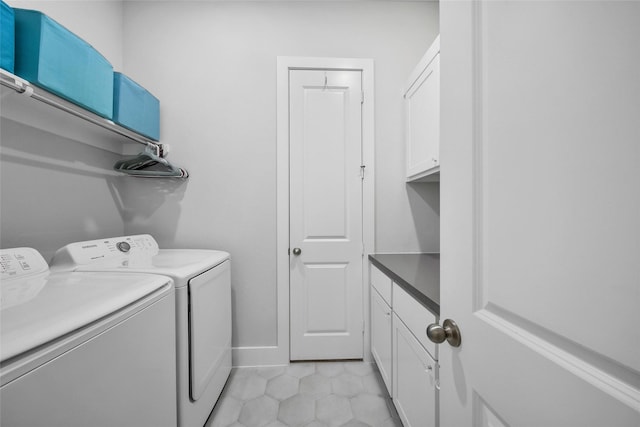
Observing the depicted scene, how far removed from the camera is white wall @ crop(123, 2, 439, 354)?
1.96 metres

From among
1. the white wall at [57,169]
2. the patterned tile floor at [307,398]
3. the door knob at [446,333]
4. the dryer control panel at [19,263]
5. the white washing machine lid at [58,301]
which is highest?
the white wall at [57,169]

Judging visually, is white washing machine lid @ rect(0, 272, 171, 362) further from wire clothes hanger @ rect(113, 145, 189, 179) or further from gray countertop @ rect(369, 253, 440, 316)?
gray countertop @ rect(369, 253, 440, 316)

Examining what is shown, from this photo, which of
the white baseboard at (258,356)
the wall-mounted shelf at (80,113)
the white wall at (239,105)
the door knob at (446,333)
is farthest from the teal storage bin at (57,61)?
the white baseboard at (258,356)

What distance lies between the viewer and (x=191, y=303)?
1191 mm

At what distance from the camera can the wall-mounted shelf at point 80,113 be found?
0.95 metres

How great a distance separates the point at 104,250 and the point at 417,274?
67.6 inches

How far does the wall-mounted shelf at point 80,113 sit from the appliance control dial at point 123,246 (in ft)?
1.67

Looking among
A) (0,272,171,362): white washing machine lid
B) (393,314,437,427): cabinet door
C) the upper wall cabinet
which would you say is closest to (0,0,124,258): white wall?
(0,272,171,362): white washing machine lid

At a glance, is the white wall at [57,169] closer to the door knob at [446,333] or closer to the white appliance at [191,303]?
the white appliance at [191,303]

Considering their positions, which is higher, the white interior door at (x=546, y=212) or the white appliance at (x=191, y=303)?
the white interior door at (x=546, y=212)

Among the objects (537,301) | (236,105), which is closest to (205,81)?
(236,105)

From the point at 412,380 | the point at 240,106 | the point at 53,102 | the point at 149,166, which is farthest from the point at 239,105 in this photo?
the point at 412,380

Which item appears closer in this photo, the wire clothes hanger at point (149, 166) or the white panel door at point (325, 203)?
the wire clothes hanger at point (149, 166)

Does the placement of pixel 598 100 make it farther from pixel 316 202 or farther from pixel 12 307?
pixel 316 202
